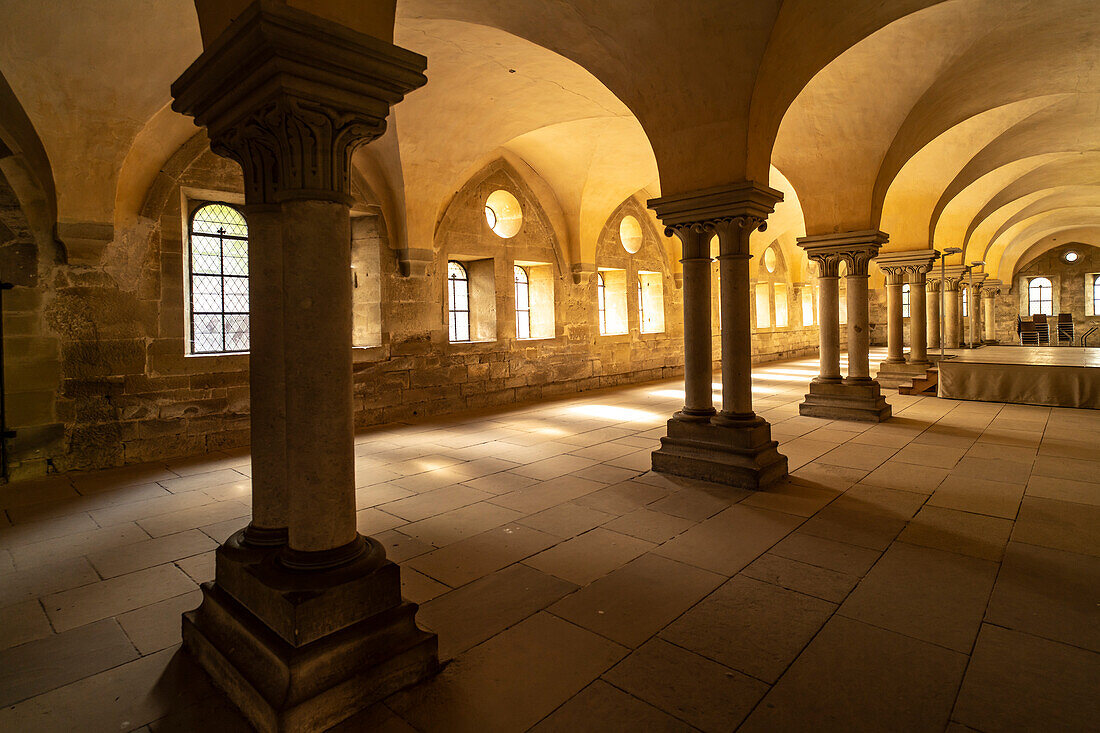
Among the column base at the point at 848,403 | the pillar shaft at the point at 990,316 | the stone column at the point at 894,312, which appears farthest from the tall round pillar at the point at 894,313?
the pillar shaft at the point at 990,316

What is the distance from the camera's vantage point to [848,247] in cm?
769

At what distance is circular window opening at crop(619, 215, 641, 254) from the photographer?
1230 centimetres

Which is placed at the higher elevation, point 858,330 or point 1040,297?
point 1040,297

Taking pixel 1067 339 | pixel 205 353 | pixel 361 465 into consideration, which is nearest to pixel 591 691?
pixel 361 465

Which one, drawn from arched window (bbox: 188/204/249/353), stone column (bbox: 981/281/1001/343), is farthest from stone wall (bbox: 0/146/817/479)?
stone column (bbox: 981/281/1001/343)

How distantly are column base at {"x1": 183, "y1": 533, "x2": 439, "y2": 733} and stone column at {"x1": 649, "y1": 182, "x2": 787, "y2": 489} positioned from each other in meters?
3.15

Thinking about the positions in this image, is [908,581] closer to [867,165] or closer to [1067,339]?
[867,165]

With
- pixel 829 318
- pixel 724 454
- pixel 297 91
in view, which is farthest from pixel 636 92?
pixel 829 318

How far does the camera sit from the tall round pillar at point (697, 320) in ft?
16.5

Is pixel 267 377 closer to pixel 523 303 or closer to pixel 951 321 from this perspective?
pixel 523 303

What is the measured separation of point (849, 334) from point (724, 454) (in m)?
4.13

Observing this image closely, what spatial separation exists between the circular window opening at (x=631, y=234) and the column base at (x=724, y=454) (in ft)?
25.8

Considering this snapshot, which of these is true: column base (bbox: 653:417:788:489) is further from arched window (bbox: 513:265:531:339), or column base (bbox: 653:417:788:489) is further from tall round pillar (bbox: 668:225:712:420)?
arched window (bbox: 513:265:531:339)

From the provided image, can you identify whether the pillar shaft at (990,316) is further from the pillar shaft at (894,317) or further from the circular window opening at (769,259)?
the pillar shaft at (894,317)
